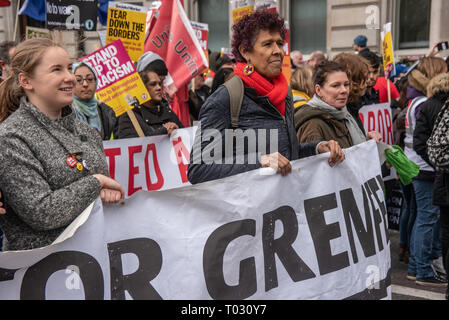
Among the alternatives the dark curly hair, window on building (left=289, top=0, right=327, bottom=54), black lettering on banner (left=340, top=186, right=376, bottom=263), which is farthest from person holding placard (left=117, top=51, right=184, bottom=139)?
window on building (left=289, top=0, right=327, bottom=54)

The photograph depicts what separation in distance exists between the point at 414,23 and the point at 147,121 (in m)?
11.8

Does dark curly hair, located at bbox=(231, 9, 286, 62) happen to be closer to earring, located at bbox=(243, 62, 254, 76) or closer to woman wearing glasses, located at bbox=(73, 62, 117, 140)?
earring, located at bbox=(243, 62, 254, 76)

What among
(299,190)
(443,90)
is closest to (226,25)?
(443,90)

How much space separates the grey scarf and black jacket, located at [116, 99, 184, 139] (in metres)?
1.68

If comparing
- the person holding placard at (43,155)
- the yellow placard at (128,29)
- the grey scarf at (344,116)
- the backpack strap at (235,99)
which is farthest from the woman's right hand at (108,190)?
the yellow placard at (128,29)

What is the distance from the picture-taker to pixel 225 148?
2637 mm

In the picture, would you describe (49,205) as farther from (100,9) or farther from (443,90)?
(100,9)

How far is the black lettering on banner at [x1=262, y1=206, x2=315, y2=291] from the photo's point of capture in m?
2.56

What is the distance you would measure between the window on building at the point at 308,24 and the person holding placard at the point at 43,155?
14.3 metres

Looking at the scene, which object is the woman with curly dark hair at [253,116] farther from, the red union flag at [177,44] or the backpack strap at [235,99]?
the red union flag at [177,44]

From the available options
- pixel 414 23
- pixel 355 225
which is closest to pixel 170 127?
pixel 355 225

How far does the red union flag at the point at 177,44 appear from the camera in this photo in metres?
5.75
